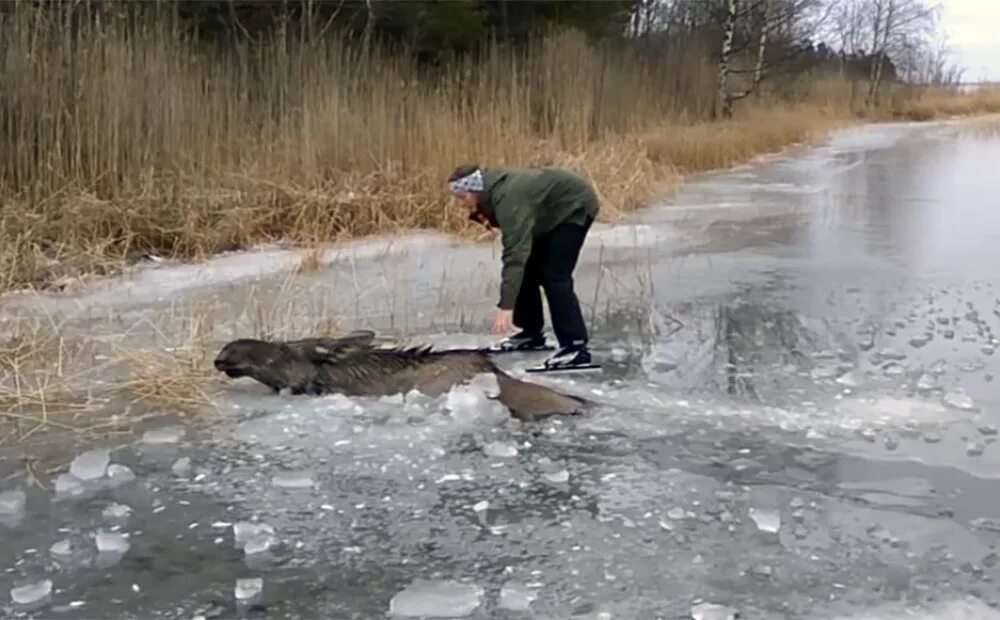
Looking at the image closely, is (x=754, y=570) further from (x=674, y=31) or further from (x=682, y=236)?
(x=674, y=31)

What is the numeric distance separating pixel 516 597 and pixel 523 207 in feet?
8.32

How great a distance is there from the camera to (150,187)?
940cm

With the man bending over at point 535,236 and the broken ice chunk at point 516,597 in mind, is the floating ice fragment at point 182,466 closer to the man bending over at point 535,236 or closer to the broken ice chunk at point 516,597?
the broken ice chunk at point 516,597

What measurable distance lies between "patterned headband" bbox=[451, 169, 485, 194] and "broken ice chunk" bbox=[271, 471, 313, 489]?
1.74 m

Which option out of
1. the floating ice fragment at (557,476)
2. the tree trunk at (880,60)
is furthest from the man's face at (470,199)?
the tree trunk at (880,60)

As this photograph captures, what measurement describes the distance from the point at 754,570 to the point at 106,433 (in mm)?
2686

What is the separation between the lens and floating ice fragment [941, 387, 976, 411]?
5297 millimetres

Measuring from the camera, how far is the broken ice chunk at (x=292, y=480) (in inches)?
167

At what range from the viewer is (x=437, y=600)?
332cm

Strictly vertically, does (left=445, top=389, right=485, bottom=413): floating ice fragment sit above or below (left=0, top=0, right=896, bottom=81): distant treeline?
below

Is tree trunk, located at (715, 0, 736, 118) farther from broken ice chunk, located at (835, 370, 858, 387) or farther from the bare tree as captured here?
broken ice chunk, located at (835, 370, 858, 387)

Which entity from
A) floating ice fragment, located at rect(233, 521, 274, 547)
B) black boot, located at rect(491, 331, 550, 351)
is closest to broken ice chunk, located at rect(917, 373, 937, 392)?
black boot, located at rect(491, 331, 550, 351)

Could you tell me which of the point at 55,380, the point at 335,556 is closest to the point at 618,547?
the point at 335,556

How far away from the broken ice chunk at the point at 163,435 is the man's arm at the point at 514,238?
157 centimetres
